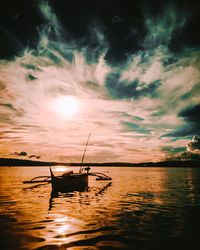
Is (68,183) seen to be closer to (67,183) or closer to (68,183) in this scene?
(68,183)

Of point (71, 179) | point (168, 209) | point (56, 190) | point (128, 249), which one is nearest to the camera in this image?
point (128, 249)

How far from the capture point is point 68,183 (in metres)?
26.5

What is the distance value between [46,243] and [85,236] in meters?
1.94

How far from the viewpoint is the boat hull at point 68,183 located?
24.9m

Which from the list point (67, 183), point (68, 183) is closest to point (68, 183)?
point (68, 183)

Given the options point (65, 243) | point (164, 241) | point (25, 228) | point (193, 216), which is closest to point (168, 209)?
point (193, 216)

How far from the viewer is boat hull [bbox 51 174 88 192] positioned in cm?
2491

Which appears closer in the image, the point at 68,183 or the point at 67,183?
the point at 67,183

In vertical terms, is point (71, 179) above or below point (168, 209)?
above

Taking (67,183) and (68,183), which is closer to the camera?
(67,183)

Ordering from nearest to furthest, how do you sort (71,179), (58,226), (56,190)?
(58,226) → (56,190) → (71,179)

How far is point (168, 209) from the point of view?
14.9 metres

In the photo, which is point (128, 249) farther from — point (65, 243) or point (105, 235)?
point (65, 243)

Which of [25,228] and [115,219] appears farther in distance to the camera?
[115,219]
